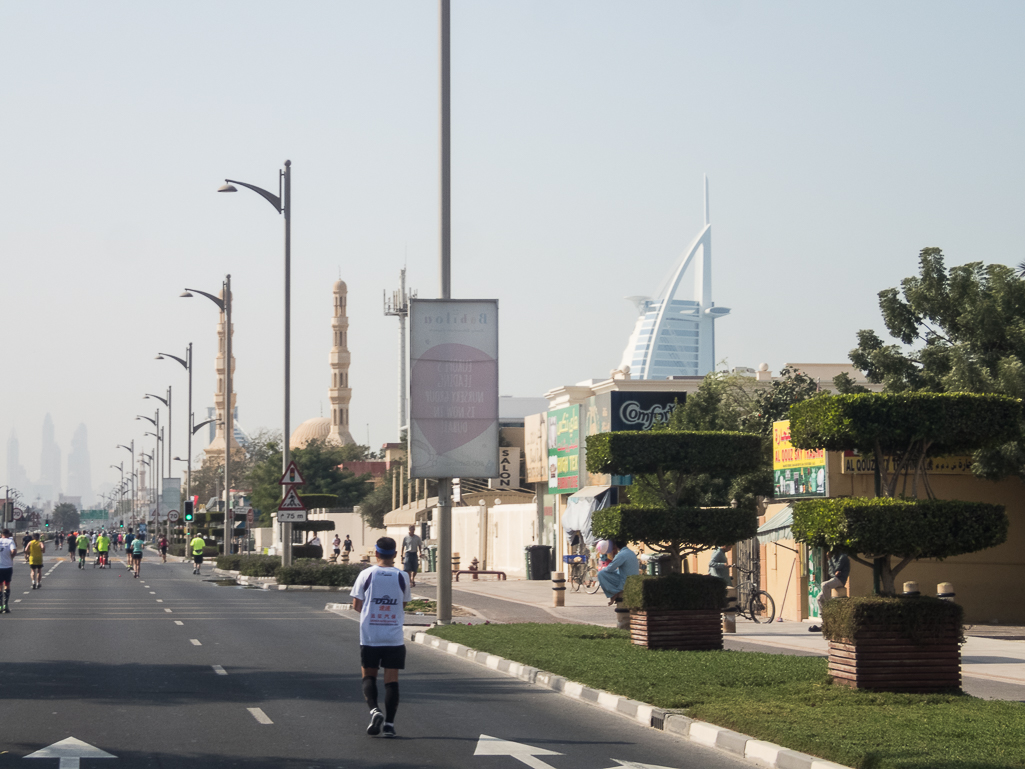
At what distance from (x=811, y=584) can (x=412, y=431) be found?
855cm

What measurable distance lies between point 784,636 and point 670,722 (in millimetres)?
10531

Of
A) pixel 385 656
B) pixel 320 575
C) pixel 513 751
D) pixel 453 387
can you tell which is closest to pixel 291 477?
pixel 320 575

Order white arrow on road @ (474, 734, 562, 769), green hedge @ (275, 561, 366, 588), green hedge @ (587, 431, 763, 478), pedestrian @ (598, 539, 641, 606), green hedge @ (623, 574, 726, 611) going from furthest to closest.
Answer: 1. green hedge @ (275, 561, 366, 588)
2. pedestrian @ (598, 539, 641, 606)
3. green hedge @ (587, 431, 763, 478)
4. green hedge @ (623, 574, 726, 611)
5. white arrow on road @ (474, 734, 562, 769)

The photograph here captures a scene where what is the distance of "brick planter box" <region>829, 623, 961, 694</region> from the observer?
496 inches

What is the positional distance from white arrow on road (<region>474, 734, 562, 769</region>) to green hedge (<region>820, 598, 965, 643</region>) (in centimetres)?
348

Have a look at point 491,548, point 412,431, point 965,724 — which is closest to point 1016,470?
point 412,431

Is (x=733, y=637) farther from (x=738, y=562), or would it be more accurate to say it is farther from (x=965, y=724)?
(x=965, y=724)

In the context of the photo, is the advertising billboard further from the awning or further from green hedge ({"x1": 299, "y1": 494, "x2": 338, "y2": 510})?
green hedge ({"x1": 299, "y1": 494, "x2": 338, "y2": 510})

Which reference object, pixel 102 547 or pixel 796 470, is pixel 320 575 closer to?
pixel 796 470

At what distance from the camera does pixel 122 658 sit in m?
18.3

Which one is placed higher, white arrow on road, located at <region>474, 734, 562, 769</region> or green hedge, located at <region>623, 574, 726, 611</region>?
green hedge, located at <region>623, 574, 726, 611</region>

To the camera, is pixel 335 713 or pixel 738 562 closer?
pixel 335 713

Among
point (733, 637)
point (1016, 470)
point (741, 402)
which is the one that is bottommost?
point (733, 637)

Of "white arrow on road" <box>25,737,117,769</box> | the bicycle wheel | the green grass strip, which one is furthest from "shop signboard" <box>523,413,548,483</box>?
"white arrow on road" <box>25,737,117,769</box>
